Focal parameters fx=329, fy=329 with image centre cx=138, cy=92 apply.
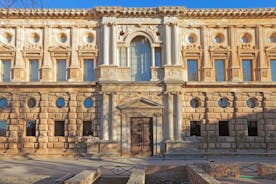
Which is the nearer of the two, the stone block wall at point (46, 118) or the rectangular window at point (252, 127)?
the stone block wall at point (46, 118)

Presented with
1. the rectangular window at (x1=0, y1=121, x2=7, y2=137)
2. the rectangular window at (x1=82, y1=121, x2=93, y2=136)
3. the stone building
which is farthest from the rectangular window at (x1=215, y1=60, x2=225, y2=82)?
the rectangular window at (x1=0, y1=121, x2=7, y2=137)

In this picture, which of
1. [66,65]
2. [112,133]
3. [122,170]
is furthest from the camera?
[66,65]

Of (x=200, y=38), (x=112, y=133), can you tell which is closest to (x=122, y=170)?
(x=112, y=133)

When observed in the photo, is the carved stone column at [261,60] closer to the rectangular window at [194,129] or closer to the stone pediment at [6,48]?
the rectangular window at [194,129]

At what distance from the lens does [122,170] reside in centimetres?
1516

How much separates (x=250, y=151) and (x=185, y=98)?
5.77 meters

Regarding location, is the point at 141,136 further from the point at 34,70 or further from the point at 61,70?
the point at 34,70

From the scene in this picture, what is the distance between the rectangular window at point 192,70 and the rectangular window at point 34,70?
1121cm

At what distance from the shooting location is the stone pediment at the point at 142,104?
23047mm

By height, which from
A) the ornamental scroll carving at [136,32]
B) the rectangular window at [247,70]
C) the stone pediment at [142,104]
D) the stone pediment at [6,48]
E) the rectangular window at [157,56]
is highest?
the ornamental scroll carving at [136,32]

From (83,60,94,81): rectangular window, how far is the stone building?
8 cm

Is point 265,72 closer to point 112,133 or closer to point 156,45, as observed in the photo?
point 156,45

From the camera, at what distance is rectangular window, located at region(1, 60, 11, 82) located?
24141 mm

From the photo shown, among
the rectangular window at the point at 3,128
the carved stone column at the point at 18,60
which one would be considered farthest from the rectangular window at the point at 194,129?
the rectangular window at the point at 3,128
